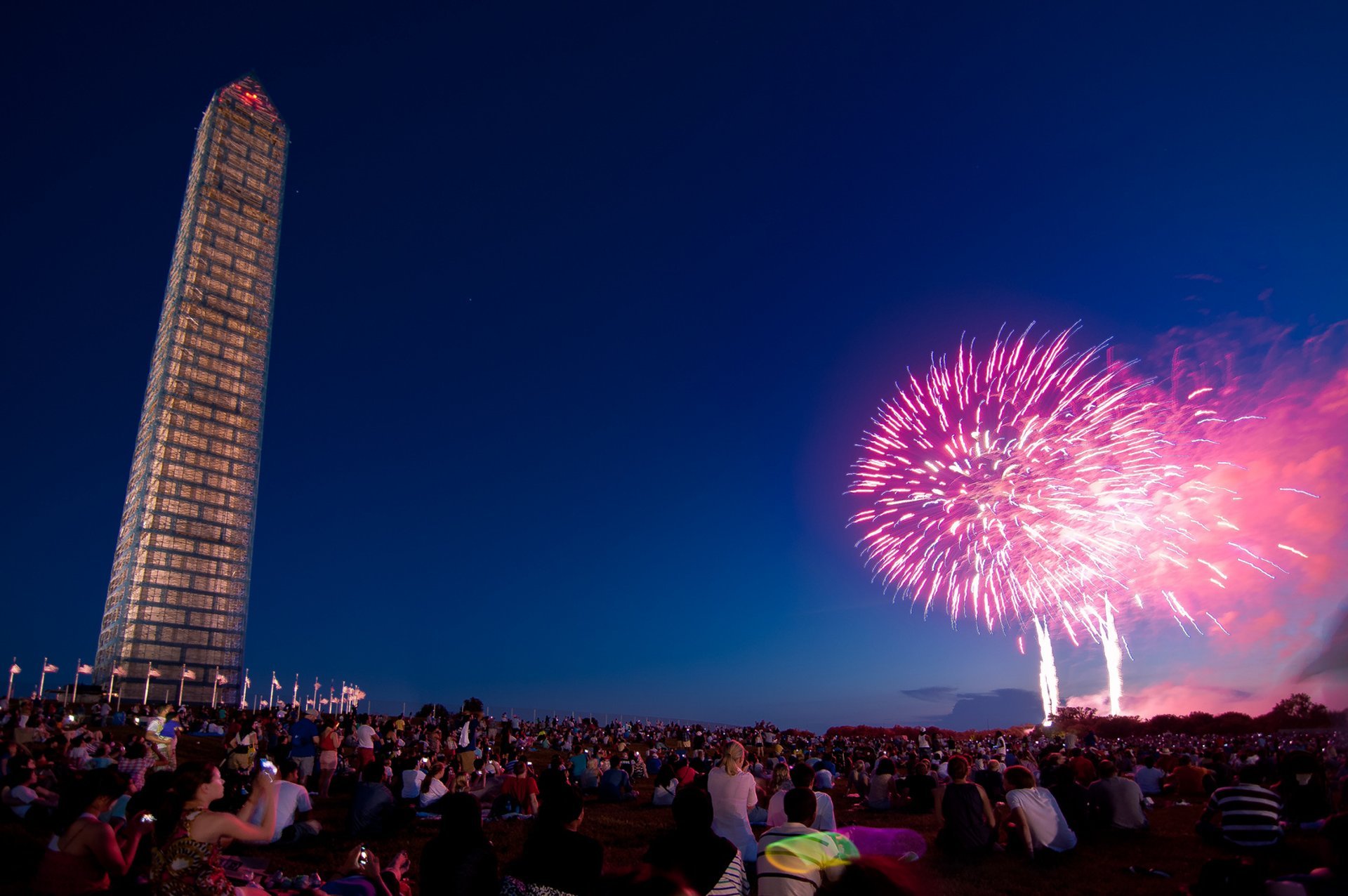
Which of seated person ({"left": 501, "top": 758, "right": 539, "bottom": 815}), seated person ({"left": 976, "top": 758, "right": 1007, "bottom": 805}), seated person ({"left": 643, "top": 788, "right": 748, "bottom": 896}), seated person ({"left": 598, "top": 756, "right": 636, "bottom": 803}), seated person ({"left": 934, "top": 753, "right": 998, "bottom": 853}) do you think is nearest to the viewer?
seated person ({"left": 643, "top": 788, "right": 748, "bottom": 896})

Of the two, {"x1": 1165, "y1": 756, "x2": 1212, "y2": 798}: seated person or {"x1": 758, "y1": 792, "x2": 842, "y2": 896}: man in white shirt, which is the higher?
{"x1": 758, "y1": 792, "x2": 842, "y2": 896}: man in white shirt

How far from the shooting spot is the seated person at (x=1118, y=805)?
464 inches

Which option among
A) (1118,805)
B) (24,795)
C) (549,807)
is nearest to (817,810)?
(549,807)

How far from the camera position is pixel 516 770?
14.0 meters

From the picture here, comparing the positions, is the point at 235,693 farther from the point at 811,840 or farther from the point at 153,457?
the point at 811,840

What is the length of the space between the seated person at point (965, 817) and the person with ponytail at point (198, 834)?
25.1ft

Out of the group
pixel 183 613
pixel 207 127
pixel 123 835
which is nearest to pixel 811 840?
pixel 123 835

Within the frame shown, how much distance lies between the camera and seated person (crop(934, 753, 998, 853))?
9.81 meters

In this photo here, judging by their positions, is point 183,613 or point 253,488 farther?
point 253,488

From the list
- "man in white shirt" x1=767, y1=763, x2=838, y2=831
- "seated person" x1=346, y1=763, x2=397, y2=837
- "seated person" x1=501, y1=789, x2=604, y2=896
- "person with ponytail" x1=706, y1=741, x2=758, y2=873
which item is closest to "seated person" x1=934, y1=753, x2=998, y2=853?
"man in white shirt" x1=767, y1=763, x2=838, y2=831

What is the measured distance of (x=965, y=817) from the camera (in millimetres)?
9828

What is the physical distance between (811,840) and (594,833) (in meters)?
7.72

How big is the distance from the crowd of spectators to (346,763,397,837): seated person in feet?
0.07

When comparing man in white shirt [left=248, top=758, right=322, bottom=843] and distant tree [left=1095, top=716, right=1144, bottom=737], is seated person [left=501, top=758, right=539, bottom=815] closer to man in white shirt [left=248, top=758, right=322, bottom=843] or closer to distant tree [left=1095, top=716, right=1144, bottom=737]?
man in white shirt [left=248, top=758, right=322, bottom=843]
